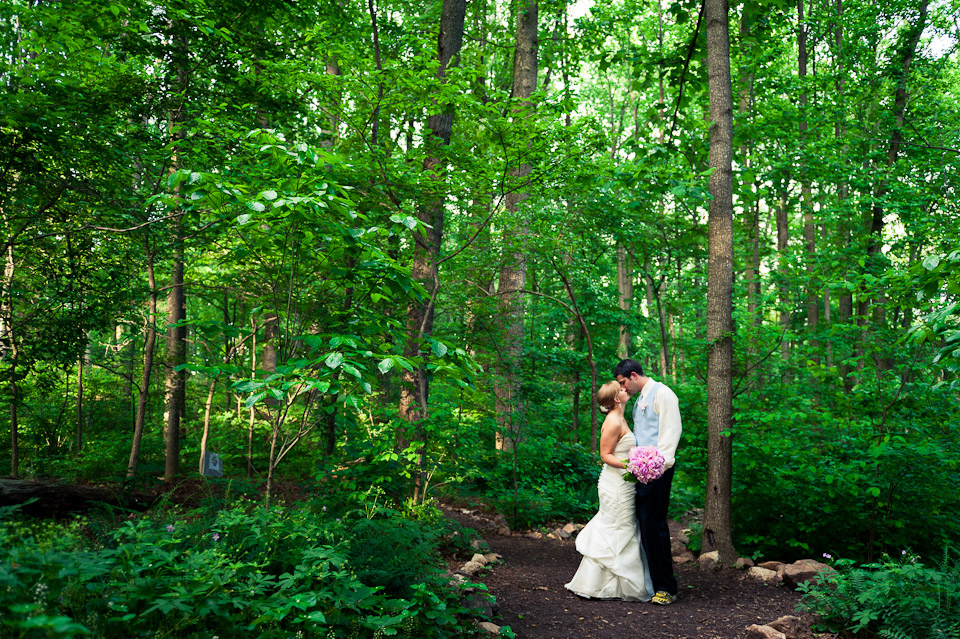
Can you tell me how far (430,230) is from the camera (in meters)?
7.38

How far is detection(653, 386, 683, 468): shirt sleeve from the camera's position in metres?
5.03

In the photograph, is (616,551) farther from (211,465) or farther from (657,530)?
(211,465)

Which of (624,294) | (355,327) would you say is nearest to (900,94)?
(624,294)

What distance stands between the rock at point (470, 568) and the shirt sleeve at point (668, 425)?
2.07 metres

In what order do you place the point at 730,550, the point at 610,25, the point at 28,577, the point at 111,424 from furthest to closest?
the point at 610,25, the point at 111,424, the point at 730,550, the point at 28,577

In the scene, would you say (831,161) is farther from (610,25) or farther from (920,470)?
(920,470)

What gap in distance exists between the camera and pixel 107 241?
6602mm

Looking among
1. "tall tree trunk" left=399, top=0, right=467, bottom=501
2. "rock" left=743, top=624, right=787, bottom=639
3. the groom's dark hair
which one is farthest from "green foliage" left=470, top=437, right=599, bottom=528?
"rock" left=743, top=624, right=787, bottom=639

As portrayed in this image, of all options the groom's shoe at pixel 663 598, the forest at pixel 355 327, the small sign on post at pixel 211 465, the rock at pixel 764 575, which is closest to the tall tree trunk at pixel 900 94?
the forest at pixel 355 327

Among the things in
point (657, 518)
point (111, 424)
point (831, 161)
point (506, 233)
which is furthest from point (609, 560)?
point (111, 424)

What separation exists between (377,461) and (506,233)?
4.27 metres

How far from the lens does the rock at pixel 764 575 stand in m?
→ 5.32

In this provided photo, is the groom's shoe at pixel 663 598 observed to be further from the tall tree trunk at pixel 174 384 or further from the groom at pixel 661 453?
the tall tree trunk at pixel 174 384

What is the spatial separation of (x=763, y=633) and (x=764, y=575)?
1780 mm
